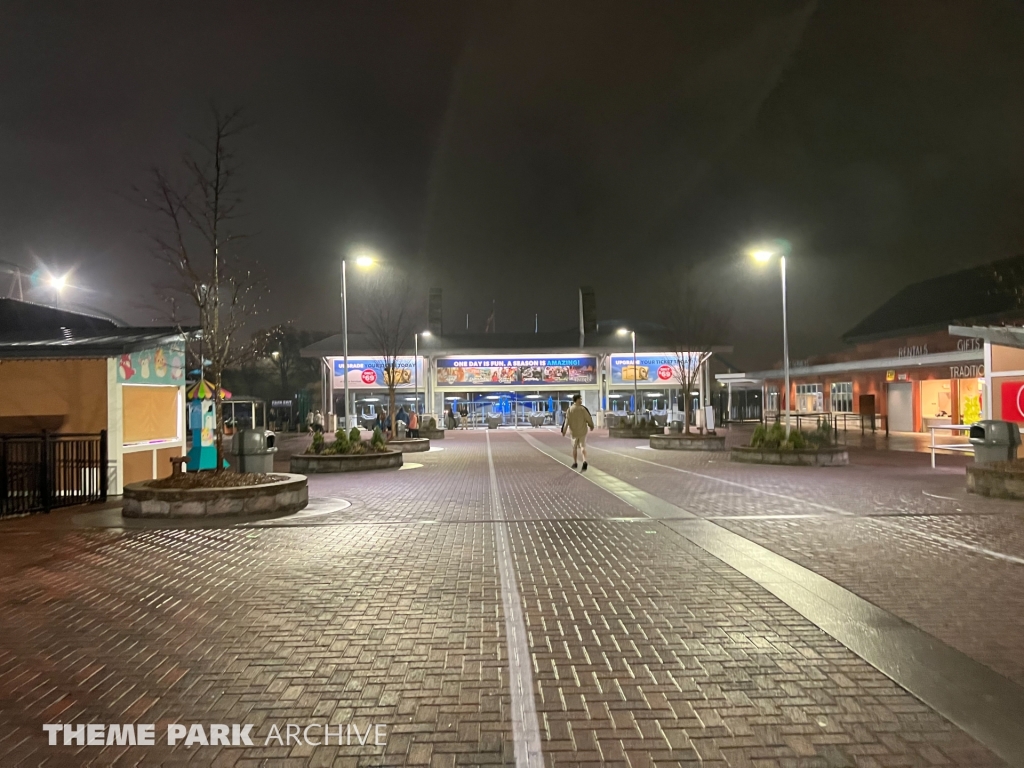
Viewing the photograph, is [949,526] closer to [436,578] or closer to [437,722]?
[436,578]

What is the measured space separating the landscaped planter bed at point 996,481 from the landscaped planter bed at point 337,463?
13087 mm

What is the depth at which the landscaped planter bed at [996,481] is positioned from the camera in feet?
35.2

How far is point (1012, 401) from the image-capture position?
1638cm

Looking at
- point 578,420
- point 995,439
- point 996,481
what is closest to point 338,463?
point 578,420

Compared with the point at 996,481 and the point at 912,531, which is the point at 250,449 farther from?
the point at 996,481

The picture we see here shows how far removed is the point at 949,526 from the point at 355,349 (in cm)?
4047

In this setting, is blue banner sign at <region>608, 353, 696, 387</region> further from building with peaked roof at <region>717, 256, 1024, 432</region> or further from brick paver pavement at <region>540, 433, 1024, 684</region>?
brick paver pavement at <region>540, 433, 1024, 684</region>

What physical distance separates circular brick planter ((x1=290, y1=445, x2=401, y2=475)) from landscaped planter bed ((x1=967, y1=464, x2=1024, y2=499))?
13087 mm

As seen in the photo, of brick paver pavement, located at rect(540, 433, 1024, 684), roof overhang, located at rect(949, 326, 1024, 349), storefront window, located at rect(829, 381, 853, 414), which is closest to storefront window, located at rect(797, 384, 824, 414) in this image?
storefront window, located at rect(829, 381, 853, 414)

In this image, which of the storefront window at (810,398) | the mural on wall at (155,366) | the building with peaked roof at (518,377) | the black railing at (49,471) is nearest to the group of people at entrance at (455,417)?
the building with peaked roof at (518,377)

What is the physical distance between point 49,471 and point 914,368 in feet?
115

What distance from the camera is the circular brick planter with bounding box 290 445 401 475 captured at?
17.6 meters

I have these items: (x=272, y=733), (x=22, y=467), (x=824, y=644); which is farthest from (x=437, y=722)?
(x=22, y=467)

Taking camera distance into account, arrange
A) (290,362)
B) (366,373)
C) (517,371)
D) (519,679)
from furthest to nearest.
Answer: (290,362) < (517,371) < (366,373) < (519,679)
